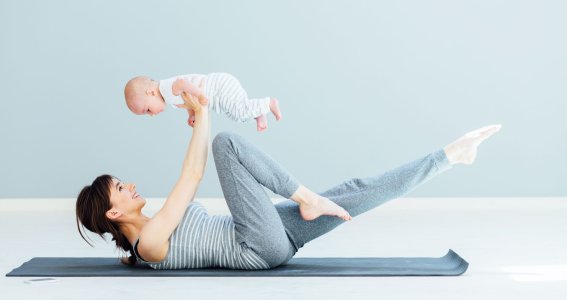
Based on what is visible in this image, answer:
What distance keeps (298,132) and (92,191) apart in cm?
310

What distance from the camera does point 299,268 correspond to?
135 inches

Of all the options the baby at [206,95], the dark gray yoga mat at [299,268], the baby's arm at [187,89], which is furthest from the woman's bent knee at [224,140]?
the dark gray yoga mat at [299,268]

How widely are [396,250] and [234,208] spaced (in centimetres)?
119

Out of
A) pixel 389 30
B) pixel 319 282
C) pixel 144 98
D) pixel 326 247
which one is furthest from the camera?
pixel 389 30

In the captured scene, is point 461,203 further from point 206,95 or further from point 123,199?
point 123,199

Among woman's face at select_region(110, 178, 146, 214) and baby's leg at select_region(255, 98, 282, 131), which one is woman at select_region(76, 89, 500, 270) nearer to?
woman's face at select_region(110, 178, 146, 214)

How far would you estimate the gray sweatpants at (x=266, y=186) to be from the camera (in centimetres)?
321

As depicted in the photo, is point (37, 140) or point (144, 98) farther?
point (37, 140)

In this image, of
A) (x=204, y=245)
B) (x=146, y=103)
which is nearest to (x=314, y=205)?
(x=204, y=245)

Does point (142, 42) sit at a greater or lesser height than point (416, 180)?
greater

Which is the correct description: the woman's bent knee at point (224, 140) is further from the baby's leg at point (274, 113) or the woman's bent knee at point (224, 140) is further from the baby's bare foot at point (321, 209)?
the baby's leg at point (274, 113)

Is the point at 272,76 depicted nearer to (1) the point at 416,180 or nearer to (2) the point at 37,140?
(2) the point at 37,140

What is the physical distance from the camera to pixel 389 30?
20.4ft

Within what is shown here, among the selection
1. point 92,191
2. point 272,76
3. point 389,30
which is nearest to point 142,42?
point 272,76
